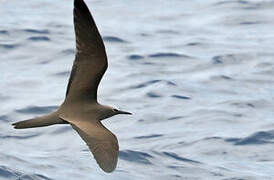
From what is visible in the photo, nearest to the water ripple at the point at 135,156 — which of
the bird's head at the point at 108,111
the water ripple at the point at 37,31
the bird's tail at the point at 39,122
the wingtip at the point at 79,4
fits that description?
the bird's head at the point at 108,111

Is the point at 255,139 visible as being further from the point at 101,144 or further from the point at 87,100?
the point at 101,144

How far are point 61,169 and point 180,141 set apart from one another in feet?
6.36

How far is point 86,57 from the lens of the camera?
9203 mm

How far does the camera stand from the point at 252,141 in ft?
42.7

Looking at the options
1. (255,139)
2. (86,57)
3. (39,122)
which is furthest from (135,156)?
(39,122)

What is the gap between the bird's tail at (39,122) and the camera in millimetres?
8906

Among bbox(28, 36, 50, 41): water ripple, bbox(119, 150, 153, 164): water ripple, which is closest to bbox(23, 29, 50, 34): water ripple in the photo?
bbox(28, 36, 50, 41): water ripple

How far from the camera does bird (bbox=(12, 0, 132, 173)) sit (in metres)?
8.67

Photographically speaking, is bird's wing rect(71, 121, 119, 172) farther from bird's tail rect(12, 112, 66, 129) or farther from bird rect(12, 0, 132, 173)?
bird's tail rect(12, 112, 66, 129)

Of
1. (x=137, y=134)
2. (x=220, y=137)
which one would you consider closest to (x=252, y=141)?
(x=220, y=137)

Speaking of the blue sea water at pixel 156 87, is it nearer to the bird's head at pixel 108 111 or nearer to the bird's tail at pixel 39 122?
the bird's head at pixel 108 111

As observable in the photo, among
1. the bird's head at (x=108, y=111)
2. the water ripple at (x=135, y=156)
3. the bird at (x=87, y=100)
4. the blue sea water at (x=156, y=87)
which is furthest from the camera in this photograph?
the water ripple at (x=135, y=156)

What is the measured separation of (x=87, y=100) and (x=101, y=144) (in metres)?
0.89

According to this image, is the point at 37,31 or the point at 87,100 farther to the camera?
the point at 37,31
